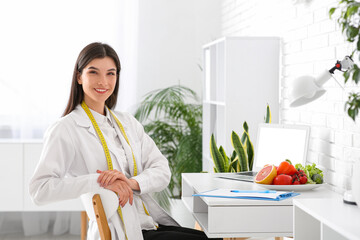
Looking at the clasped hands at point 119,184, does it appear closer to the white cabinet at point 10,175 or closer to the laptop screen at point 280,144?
the laptop screen at point 280,144

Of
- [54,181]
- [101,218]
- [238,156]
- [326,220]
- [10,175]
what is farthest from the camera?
[10,175]

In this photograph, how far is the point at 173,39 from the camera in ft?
16.6

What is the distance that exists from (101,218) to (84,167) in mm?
358

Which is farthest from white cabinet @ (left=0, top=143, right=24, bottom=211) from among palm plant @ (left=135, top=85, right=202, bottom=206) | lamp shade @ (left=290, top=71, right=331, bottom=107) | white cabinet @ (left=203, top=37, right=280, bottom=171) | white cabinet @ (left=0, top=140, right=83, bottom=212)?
lamp shade @ (left=290, top=71, right=331, bottom=107)

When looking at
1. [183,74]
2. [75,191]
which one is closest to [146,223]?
[75,191]

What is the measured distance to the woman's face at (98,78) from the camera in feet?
7.79

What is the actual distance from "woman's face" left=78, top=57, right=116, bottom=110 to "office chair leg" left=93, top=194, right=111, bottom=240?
56 centimetres

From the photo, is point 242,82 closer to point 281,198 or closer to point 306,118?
point 306,118

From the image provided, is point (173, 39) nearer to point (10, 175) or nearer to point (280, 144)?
point (10, 175)

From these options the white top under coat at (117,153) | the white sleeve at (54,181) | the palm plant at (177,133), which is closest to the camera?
the white sleeve at (54,181)

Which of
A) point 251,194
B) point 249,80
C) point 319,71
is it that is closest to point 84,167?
point 251,194

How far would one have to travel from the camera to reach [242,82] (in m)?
3.43

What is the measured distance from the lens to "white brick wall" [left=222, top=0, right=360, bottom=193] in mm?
2475

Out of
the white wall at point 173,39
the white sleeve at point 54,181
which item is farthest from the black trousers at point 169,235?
the white wall at point 173,39
